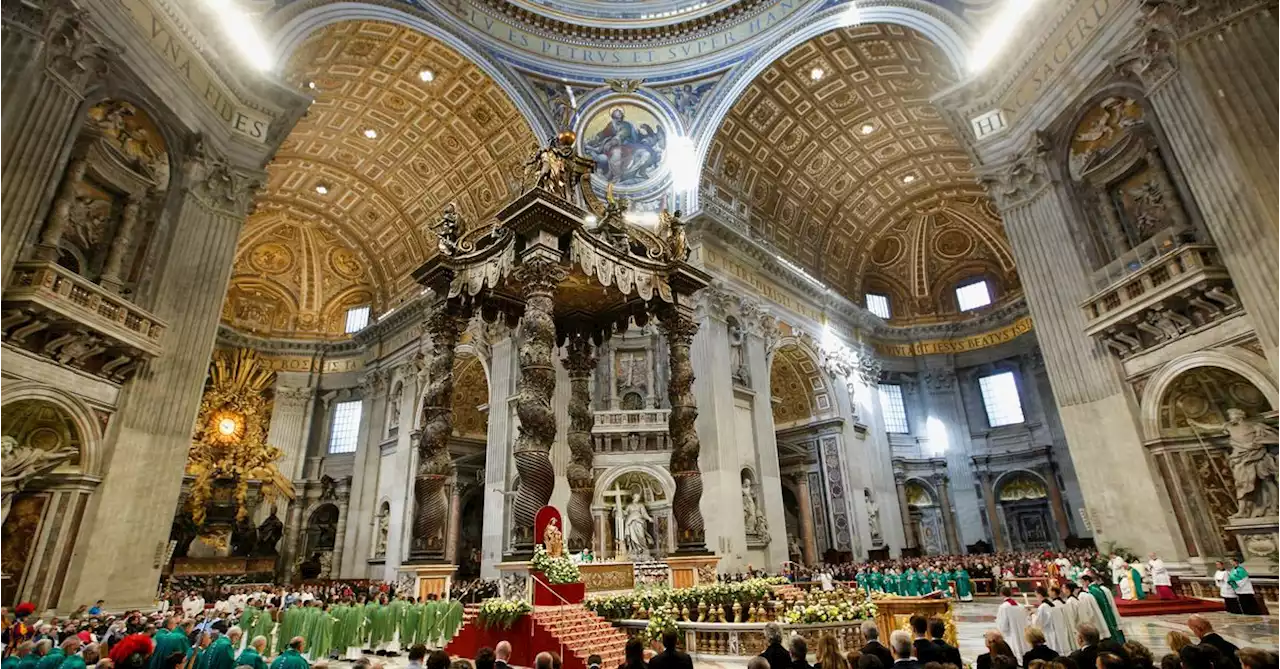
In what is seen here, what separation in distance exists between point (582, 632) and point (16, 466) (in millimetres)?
7556

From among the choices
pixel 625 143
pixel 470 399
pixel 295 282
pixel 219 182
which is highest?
pixel 625 143

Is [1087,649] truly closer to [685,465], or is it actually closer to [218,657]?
[685,465]

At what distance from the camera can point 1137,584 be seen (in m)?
8.79

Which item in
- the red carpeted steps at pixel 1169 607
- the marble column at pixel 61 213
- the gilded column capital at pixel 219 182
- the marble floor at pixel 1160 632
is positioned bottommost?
the marble floor at pixel 1160 632

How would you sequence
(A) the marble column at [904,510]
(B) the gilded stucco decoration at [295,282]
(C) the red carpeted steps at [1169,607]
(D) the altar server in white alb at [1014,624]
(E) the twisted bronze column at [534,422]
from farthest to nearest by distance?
(B) the gilded stucco decoration at [295,282] < (A) the marble column at [904,510] < (C) the red carpeted steps at [1169,607] < (E) the twisted bronze column at [534,422] < (D) the altar server in white alb at [1014,624]

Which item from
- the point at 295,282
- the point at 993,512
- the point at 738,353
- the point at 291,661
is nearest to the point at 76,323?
the point at 291,661

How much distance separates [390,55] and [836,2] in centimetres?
1196

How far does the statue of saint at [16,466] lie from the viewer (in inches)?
298

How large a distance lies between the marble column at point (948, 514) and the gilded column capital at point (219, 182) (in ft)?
74.4

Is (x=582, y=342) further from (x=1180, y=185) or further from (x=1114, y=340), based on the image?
(x=1180, y=185)

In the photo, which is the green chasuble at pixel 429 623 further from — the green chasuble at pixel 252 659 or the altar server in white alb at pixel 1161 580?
the altar server in white alb at pixel 1161 580

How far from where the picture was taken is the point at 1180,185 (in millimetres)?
9594

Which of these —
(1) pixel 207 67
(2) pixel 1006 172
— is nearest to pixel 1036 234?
(2) pixel 1006 172

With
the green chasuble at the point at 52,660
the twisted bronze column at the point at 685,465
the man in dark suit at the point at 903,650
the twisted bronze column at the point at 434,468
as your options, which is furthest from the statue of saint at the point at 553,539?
the man in dark suit at the point at 903,650
